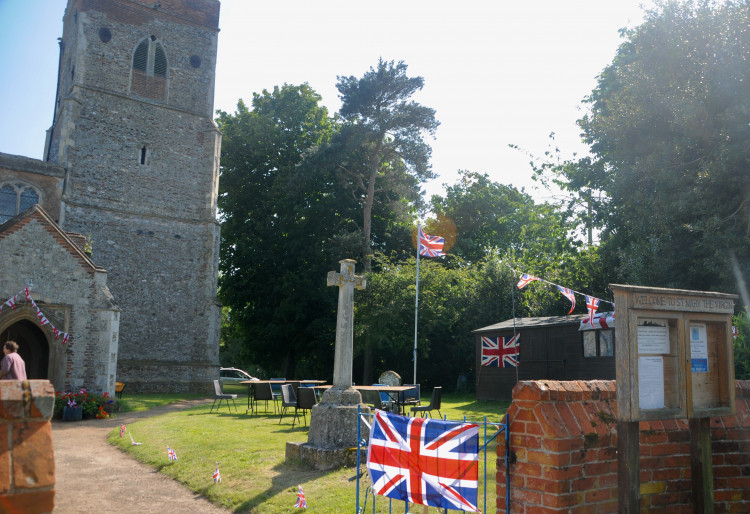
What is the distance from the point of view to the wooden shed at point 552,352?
18094 mm

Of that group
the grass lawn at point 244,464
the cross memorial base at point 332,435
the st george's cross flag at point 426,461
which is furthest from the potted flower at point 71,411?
the st george's cross flag at point 426,461

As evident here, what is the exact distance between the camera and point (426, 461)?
4.68 metres

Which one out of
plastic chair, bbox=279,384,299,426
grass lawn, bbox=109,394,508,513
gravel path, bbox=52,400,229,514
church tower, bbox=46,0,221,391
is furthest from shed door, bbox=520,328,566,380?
church tower, bbox=46,0,221,391

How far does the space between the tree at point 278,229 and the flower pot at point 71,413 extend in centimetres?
1643

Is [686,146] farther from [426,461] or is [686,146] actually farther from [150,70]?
[150,70]

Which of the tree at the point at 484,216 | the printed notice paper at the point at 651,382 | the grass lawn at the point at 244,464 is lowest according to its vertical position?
the grass lawn at the point at 244,464

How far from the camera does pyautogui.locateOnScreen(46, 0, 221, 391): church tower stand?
25.8 meters

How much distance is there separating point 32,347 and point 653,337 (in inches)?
912

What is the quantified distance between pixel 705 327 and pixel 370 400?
31.9ft

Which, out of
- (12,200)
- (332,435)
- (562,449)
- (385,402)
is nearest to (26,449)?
(562,449)

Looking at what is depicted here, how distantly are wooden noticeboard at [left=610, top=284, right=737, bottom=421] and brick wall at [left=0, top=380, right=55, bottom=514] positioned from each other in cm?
307

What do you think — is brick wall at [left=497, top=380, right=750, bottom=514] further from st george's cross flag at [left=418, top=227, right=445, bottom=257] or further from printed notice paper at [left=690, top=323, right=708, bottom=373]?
st george's cross flag at [left=418, top=227, right=445, bottom=257]

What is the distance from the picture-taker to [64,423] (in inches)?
610

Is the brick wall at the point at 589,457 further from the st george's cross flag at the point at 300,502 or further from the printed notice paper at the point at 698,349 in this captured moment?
the st george's cross flag at the point at 300,502
